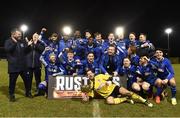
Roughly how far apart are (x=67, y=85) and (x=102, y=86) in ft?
3.59

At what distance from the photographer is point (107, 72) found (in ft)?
38.3

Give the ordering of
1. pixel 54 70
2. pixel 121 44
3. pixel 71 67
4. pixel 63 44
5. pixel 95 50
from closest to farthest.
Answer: pixel 54 70
pixel 71 67
pixel 95 50
pixel 121 44
pixel 63 44

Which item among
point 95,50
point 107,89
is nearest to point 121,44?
point 95,50

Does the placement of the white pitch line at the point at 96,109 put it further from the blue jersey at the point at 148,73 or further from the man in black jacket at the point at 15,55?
the man in black jacket at the point at 15,55

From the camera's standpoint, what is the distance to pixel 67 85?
36.9 ft

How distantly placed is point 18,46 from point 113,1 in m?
34.1

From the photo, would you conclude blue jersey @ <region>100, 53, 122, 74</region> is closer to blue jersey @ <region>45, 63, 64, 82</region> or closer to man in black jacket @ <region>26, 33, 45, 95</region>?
blue jersey @ <region>45, 63, 64, 82</region>

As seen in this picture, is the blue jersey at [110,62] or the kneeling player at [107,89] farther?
the blue jersey at [110,62]

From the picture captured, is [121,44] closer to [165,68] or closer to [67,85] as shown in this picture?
[165,68]

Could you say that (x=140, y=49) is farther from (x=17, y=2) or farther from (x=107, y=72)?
(x=17, y=2)

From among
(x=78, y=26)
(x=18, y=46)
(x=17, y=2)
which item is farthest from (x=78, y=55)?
(x=17, y=2)

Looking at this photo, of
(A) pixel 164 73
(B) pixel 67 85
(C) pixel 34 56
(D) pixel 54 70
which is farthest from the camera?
(C) pixel 34 56

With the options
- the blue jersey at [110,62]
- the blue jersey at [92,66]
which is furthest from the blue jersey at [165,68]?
the blue jersey at [92,66]

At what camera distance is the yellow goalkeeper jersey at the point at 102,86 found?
10.8 meters
